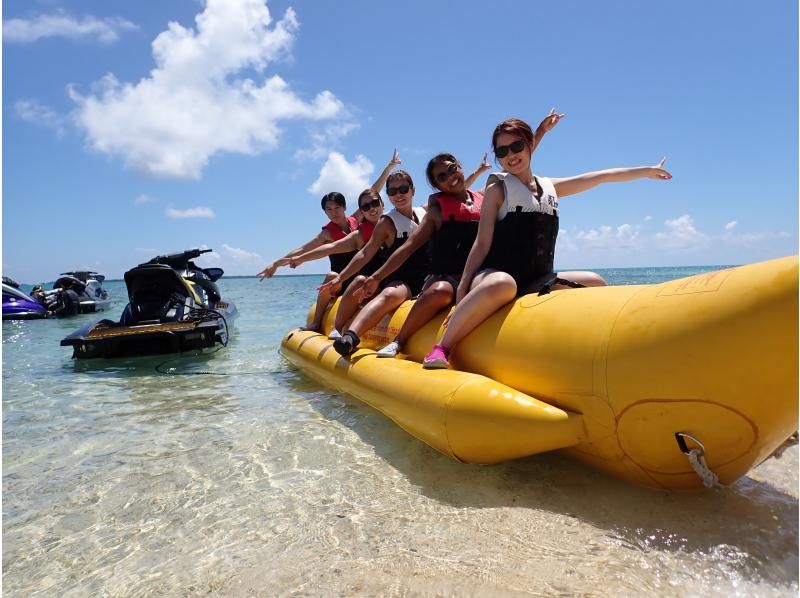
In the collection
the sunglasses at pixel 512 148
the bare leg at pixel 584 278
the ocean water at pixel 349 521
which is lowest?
the ocean water at pixel 349 521

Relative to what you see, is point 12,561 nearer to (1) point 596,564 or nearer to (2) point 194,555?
(2) point 194,555

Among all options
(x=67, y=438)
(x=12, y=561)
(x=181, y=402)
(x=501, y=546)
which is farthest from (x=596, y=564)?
(x=181, y=402)

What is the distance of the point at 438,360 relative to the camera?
8.33 ft

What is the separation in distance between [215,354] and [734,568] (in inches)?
240

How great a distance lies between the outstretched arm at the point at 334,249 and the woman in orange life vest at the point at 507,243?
6.91ft

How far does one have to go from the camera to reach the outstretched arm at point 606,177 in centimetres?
292

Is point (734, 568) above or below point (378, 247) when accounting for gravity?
below

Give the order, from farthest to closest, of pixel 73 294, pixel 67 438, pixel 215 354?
1. pixel 73 294
2. pixel 215 354
3. pixel 67 438

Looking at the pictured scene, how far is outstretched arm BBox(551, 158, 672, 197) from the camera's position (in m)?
2.92

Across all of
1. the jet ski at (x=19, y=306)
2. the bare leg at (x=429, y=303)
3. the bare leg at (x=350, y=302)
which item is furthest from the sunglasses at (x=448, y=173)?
the jet ski at (x=19, y=306)

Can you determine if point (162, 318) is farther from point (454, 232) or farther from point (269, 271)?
point (454, 232)

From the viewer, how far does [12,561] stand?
1.88 m

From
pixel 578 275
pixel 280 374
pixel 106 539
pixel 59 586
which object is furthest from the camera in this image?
pixel 280 374

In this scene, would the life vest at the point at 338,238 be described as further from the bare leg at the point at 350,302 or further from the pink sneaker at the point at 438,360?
the pink sneaker at the point at 438,360
